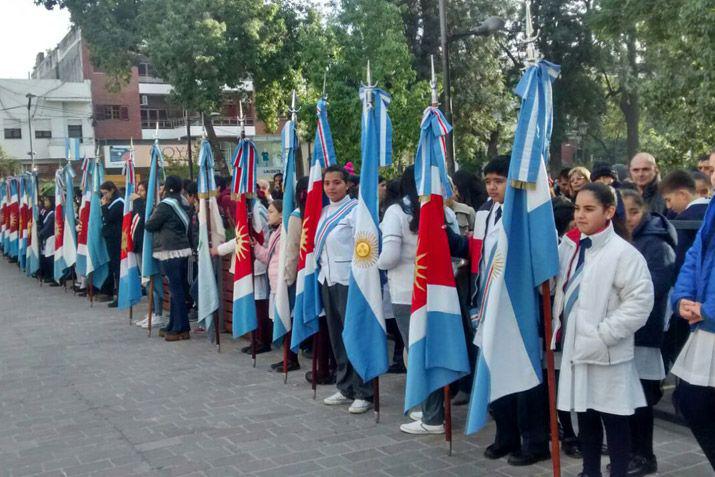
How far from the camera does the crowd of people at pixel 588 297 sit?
159 inches

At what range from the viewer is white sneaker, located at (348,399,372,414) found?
20.8 feet

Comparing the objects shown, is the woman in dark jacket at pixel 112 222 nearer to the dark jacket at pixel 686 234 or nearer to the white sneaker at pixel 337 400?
the white sneaker at pixel 337 400

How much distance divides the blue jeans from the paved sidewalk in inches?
17.1

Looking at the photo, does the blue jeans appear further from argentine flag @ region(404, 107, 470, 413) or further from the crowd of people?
argentine flag @ region(404, 107, 470, 413)

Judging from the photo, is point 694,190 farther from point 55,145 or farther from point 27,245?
point 55,145

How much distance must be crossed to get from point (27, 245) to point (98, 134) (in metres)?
33.4

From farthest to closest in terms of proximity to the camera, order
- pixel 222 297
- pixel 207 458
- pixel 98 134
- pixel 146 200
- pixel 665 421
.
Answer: pixel 98 134, pixel 146 200, pixel 222 297, pixel 665 421, pixel 207 458

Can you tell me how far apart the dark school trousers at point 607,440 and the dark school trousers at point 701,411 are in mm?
349

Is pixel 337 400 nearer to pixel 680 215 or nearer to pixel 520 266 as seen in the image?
pixel 520 266

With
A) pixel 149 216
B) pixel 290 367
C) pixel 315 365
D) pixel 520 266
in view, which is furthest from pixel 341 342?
pixel 149 216

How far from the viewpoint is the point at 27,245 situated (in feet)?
62.4

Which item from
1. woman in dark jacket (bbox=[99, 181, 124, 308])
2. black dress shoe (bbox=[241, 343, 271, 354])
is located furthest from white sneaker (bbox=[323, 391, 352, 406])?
woman in dark jacket (bbox=[99, 181, 124, 308])

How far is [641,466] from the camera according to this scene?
15.4 feet

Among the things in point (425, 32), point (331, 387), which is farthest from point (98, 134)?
point (331, 387)
